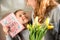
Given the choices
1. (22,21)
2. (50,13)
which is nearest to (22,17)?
(22,21)

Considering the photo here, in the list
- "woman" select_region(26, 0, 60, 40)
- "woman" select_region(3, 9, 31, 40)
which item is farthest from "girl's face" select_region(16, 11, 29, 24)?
"woman" select_region(26, 0, 60, 40)

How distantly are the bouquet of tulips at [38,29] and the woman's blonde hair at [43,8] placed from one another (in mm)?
44

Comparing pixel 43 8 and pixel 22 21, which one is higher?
pixel 43 8

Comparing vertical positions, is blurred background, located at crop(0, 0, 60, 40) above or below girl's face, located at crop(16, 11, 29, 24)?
above

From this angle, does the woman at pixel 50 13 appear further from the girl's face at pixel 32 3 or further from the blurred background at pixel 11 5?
the blurred background at pixel 11 5

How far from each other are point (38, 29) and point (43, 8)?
196mm

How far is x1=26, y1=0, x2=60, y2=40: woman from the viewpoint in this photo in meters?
1.80

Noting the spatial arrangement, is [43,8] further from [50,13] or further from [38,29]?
[38,29]

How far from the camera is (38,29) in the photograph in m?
1.76

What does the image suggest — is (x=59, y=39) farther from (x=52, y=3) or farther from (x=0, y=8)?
(x=0, y=8)

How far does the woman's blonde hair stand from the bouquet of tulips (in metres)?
0.04

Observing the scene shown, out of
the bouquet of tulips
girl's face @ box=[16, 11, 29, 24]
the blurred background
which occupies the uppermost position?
the blurred background

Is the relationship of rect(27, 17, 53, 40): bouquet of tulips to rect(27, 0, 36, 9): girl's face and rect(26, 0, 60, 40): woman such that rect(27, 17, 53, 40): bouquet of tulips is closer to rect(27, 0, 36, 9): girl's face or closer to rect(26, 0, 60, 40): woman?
rect(26, 0, 60, 40): woman

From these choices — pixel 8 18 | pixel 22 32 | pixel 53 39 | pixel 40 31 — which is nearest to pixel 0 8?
pixel 8 18
